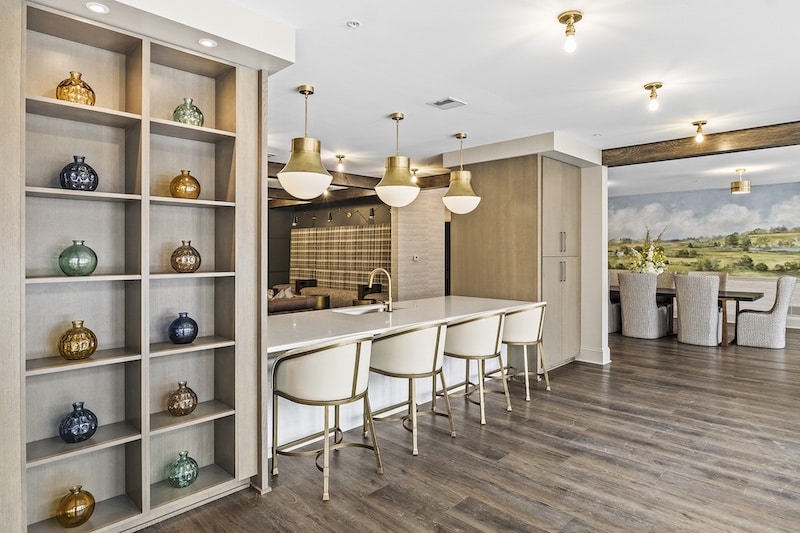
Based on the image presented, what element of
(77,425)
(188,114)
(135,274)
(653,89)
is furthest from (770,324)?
(77,425)

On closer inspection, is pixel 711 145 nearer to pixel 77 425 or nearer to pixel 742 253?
pixel 742 253

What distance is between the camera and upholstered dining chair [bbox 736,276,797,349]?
6.60 meters

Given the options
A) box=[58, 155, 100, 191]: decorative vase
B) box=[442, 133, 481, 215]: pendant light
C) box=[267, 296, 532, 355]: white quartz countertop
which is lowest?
box=[267, 296, 532, 355]: white quartz countertop

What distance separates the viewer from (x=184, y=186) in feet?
8.17

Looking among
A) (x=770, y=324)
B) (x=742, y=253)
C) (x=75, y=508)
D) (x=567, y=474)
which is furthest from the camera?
(x=742, y=253)

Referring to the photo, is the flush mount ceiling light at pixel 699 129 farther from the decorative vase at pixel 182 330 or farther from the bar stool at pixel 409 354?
the decorative vase at pixel 182 330

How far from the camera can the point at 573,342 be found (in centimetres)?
588

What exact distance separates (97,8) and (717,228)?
9904 mm

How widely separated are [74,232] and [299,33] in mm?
1571

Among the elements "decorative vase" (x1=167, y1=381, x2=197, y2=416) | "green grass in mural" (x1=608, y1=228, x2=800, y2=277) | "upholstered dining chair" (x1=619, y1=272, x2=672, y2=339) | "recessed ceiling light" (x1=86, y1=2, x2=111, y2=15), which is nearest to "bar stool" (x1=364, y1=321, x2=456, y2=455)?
"decorative vase" (x1=167, y1=381, x2=197, y2=416)

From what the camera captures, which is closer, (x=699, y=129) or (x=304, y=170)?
(x=304, y=170)

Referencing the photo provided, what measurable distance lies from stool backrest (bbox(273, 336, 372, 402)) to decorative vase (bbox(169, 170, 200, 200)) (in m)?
0.99

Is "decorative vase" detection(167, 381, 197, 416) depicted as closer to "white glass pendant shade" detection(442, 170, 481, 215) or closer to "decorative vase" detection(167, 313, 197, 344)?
"decorative vase" detection(167, 313, 197, 344)

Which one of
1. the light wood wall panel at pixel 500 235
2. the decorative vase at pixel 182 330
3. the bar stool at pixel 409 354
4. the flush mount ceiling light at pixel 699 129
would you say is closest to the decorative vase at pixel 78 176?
the decorative vase at pixel 182 330
